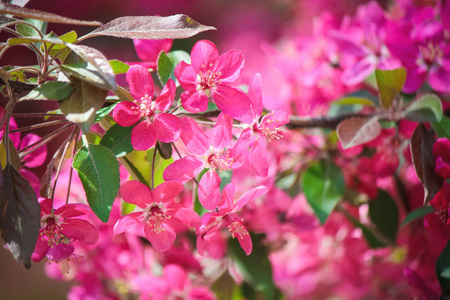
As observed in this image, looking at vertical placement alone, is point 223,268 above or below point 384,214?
below

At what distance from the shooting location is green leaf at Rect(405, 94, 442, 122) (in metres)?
0.61

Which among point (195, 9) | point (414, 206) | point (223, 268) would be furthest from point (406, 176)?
point (195, 9)

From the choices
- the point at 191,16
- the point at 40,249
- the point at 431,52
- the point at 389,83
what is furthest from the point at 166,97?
the point at 191,16

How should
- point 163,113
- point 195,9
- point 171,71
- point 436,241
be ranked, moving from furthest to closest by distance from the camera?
point 195,9
point 436,241
point 171,71
point 163,113

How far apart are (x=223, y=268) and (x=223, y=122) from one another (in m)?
0.49

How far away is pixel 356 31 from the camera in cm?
88

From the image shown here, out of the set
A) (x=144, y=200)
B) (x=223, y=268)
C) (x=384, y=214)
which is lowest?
(x=223, y=268)

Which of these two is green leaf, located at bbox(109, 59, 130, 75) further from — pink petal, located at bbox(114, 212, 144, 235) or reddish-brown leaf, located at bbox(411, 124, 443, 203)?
reddish-brown leaf, located at bbox(411, 124, 443, 203)

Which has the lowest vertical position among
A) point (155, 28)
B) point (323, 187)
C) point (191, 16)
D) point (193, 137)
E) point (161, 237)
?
point (191, 16)

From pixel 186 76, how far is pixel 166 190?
0.13 metres

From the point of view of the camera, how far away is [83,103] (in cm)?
41

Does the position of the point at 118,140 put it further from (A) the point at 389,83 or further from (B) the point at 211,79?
(A) the point at 389,83

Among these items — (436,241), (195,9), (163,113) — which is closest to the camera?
(163,113)

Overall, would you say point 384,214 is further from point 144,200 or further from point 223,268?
point 144,200
